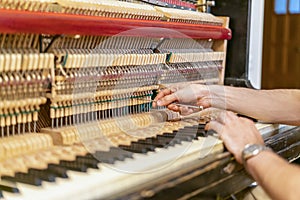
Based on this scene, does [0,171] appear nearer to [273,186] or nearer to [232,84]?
[273,186]

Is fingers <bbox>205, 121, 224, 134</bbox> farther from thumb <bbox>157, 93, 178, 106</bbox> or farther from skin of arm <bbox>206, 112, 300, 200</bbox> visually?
thumb <bbox>157, 93, 178, 106</bbox>

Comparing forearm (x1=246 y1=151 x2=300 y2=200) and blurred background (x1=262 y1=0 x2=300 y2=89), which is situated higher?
forearm (x1=246 y1=151 x2=300 y2=200)

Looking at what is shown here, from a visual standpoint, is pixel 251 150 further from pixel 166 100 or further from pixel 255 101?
pixel 255 101

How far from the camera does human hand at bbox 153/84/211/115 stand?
2.05m

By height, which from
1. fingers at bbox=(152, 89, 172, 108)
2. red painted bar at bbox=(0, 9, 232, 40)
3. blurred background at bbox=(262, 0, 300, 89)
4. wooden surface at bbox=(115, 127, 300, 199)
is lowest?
blurred background at bbox=(262, 0, 300, 89)

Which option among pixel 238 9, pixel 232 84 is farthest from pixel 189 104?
pixel 238 9

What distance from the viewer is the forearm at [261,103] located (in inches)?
87.1

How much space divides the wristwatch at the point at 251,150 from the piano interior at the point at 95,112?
0.06 metres

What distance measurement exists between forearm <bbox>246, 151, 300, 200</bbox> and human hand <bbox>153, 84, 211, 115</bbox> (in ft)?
1.83

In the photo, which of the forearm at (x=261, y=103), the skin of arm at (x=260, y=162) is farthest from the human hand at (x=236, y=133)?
the forearm at (x=261, y=103)

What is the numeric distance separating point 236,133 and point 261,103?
59 centimetres

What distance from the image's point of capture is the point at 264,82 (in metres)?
8.00

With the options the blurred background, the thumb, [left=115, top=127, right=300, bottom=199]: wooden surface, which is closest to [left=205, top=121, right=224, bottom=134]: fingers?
[left=115, top=127, right=300, bottom=199]: wooden surface

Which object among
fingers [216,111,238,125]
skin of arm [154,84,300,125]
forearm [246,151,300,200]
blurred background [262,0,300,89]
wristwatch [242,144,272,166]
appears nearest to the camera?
forearm [246,151,300,200]
